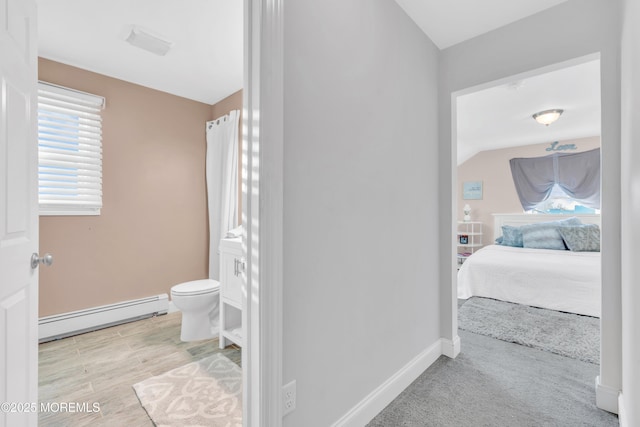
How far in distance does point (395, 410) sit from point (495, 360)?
106cm

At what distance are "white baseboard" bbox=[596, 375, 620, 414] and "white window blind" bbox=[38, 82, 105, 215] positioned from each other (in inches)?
158

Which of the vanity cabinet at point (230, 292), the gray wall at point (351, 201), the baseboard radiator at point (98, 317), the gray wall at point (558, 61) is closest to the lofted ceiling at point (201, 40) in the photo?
the gray wall at point (558, 61)

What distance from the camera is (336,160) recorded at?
1.40m

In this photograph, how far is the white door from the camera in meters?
0.88

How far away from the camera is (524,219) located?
5.56 metres

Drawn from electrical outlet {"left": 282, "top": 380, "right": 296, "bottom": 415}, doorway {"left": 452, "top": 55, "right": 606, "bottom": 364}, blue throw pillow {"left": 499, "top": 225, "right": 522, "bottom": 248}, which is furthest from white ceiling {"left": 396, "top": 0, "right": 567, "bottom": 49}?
blue throw pillow {"left": 499, "top": 225, "right": 522, "bottom": 248}

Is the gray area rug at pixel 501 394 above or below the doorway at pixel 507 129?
below

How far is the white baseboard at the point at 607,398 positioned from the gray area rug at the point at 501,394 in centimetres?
4

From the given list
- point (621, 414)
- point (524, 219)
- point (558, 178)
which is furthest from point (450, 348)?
point (558, 178)

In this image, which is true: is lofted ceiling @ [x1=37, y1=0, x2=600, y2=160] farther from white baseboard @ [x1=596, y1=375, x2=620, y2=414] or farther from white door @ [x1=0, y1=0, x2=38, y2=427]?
white baseboard @ [x1=596, y1=375, x2=620, y2=414]

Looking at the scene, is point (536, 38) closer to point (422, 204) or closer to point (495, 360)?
point (422, 204)

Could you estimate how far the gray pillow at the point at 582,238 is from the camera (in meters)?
4.03

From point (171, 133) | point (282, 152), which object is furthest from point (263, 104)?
point (171, 133)

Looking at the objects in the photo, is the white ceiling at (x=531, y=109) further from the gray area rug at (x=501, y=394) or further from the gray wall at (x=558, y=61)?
the gray area rug at (x=501, y=394)
